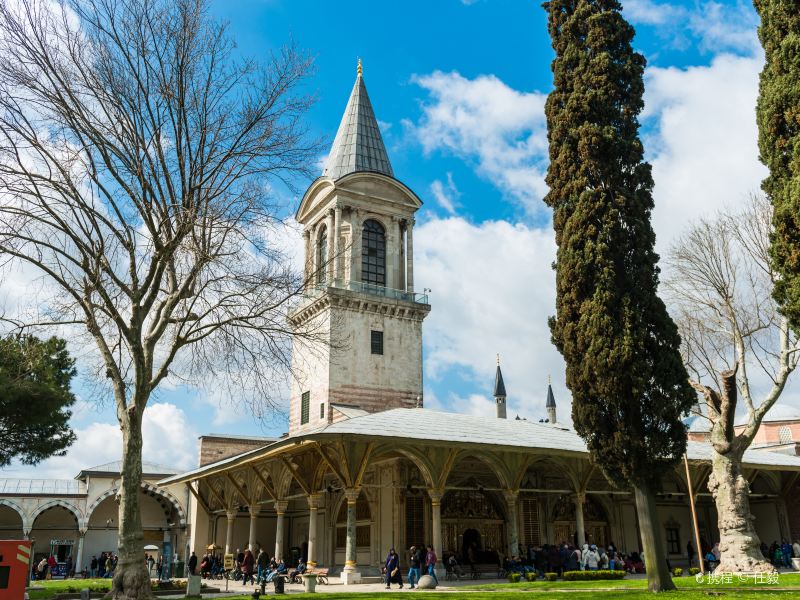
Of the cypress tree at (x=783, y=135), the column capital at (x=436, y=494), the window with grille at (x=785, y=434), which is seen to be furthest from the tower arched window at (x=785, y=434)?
the cypress tree at (x=783, y=135)

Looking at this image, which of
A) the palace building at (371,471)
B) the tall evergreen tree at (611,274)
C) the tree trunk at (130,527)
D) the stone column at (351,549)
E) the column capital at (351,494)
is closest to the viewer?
the tree trunk at (130,527)

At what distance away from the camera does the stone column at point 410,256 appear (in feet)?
113

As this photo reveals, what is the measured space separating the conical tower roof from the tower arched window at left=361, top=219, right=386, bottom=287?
2.86 m

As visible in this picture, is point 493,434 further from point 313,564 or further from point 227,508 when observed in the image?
point 227,508

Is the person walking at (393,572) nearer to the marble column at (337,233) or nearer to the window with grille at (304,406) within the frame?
the window with grille at (304,406)

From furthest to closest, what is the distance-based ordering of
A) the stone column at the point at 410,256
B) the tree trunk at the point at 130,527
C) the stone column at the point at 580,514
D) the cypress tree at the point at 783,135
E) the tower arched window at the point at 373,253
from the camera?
1. the stone column at the point at 410,256
2. the tower arched window at the point at 373,253
3. the stone column at the point at 580,514
4. the tree trunk at the point at 130,527
5. the cypress tree at the point at 783,135

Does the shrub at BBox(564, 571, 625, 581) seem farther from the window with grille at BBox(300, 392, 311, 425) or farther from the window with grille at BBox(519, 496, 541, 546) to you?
the window with grille at BBox(300, 392, 311, 425)

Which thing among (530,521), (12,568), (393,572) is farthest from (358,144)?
(12,568)

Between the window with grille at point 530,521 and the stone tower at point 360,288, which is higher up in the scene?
the stone tower at point 360,288

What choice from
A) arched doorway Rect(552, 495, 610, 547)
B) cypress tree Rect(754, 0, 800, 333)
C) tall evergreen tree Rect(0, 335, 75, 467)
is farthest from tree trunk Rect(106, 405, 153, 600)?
arched doorway Rect(552, 495, 610, 547)

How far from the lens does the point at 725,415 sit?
19.2 meters

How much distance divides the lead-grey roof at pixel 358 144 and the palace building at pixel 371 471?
0.26 ft

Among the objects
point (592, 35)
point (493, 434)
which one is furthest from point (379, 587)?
point (592, 35)

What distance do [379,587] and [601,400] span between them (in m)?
8.60
